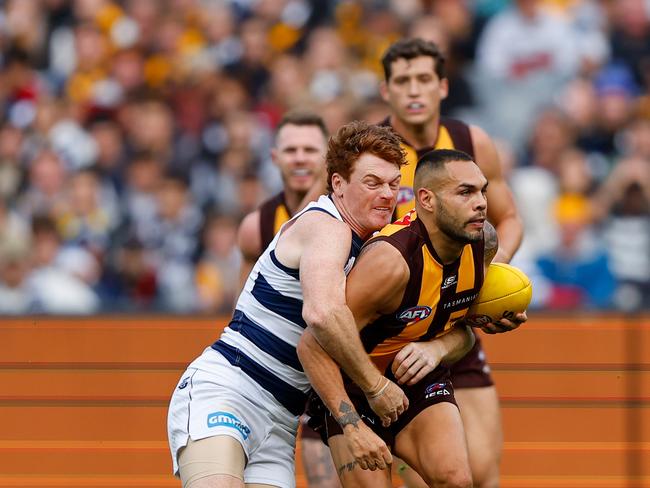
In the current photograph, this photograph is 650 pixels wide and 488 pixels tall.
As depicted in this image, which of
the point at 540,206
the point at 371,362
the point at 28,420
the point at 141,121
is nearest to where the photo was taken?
the point at 371,362

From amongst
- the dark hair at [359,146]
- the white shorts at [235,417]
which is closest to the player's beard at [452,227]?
the dark hair at [359,146]

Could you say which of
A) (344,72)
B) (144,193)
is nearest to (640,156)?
(344,72)

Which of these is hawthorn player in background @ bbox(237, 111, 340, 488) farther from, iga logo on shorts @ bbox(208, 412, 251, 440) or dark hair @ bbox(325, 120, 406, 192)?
iga logo on shorts @ bbox(208, 412, 251, 440)

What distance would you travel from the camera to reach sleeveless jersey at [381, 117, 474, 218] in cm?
602

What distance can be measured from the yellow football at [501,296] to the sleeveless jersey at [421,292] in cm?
7

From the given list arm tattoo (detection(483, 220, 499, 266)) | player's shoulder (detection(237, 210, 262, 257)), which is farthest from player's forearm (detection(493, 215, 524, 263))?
player's shoulder (detection(237, 210, 262, 257))

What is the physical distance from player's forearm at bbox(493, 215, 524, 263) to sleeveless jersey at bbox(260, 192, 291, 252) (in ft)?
3.57

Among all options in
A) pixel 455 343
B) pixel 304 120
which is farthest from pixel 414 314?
pixel 304 120

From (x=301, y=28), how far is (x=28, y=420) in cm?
442

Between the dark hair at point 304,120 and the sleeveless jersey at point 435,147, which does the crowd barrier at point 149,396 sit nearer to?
the dark hair at point 304,120

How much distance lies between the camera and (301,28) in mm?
10602

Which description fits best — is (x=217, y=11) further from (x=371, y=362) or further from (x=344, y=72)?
(x=371, y=362)

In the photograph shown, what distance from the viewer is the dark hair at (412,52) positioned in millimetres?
6258

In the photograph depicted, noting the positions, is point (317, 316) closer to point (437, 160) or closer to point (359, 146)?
point (359, 146)
